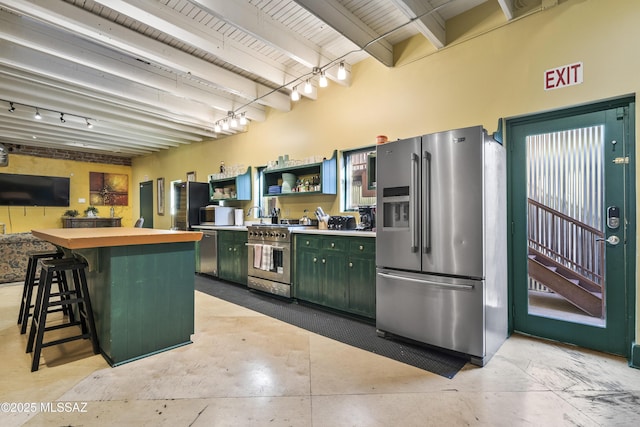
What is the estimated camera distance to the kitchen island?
7.54 ft

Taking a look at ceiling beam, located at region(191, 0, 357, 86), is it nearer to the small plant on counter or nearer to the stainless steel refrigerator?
the stainless steel refrigerator

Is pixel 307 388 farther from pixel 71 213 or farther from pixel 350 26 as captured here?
pixel 71 213

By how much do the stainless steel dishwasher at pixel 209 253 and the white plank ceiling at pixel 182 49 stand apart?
2088mm

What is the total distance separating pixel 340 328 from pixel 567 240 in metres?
2.34

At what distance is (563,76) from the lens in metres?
2.66

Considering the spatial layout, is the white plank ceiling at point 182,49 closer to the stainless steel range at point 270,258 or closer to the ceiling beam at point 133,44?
the ceiling beam at point 133,44

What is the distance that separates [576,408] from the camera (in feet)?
5.97

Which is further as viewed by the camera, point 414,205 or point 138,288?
point 414,205

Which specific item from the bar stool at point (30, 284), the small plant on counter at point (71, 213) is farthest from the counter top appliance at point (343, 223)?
the small plant on counter at point (71, 213)

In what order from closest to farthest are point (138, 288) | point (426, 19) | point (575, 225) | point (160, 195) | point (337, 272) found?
1. point (138, 288)
2. point (575, 225)
3. point (426, 19)
4. point (337, 272)
5. point (160, 195)

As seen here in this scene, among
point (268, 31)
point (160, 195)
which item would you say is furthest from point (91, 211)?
point (268, 31)

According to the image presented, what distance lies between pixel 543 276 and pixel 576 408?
58.0 inches

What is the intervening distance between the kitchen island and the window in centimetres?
226

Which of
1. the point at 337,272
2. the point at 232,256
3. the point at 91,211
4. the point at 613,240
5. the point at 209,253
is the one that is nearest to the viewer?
the point at 613,240
